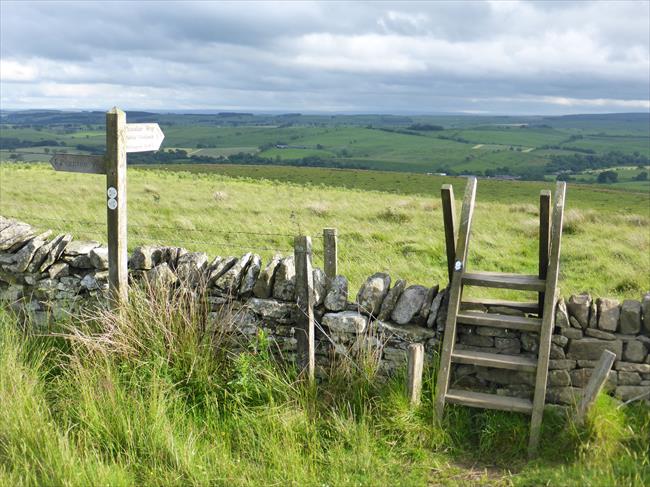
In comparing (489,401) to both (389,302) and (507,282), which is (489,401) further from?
(389,302)

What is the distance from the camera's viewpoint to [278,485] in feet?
14.8

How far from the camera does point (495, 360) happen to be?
5.30 meters

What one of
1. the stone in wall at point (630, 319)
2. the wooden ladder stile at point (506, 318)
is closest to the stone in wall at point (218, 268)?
the wooden ladder stile at point (506, 318)

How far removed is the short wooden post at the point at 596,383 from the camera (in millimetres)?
4926

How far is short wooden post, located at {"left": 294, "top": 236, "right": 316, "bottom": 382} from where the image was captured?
5715mm

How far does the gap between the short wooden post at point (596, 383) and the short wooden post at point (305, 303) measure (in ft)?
7.34

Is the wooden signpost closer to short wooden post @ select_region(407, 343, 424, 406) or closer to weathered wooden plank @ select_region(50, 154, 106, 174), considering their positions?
weathered wooden plank @ select_region(50, 154, 106, 174)

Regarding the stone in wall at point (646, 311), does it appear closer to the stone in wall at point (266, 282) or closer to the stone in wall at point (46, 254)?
the stone in wall at point (266, 282)

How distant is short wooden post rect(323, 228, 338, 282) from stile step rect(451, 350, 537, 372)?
161cm

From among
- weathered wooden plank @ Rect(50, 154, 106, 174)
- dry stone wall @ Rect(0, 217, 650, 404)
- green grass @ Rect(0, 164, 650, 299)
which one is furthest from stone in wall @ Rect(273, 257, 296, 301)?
weathered wooden plank @ Rect(50, 154, 106, 174)

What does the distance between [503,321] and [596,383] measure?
855 millimetres

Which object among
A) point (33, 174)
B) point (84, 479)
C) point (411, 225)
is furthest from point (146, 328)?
point (33, 174)

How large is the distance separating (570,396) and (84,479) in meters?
3.87

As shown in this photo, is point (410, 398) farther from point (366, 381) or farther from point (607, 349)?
point (607, 349)
